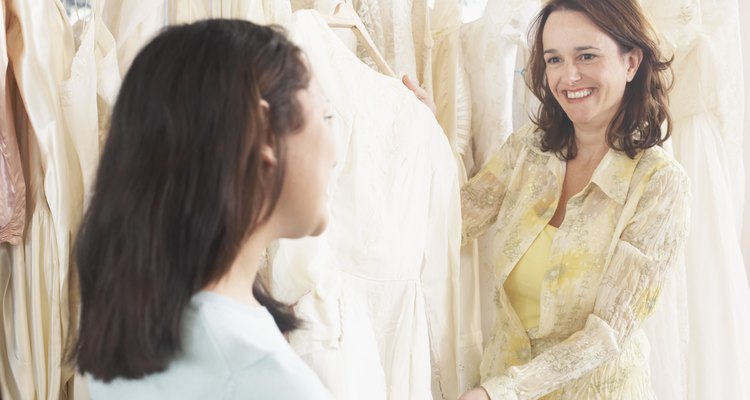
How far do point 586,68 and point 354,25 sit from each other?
41 centimetres

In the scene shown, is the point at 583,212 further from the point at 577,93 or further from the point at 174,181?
the point at 174,181

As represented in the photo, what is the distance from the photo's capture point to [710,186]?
1838 mm

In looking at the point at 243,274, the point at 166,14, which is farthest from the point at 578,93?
the point at 243,274

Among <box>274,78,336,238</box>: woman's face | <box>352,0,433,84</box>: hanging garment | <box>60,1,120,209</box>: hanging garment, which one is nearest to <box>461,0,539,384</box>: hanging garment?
<box>352,0,433,84</box>: hanging garment

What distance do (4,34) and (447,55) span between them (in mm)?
797

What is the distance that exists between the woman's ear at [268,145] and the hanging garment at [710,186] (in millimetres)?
1296

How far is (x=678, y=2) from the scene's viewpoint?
5.87ft

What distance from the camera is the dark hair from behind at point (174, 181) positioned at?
69 centimetres

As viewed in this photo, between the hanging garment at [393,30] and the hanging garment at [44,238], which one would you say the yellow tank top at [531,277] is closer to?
the hanging garment at [393,30]

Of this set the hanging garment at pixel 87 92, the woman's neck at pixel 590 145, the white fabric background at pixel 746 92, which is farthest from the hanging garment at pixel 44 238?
the white fabric background at pixel 746 92

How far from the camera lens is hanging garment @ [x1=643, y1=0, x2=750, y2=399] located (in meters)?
1.81

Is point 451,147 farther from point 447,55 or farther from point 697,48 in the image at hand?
point 697,48

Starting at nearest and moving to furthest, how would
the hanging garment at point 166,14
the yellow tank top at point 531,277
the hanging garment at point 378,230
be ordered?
the hanging garment at point 378,230 < the hanging garment at point 166,14 < the yellow tank top at point 531,277

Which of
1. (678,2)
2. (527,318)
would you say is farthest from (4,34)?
(678,2)
